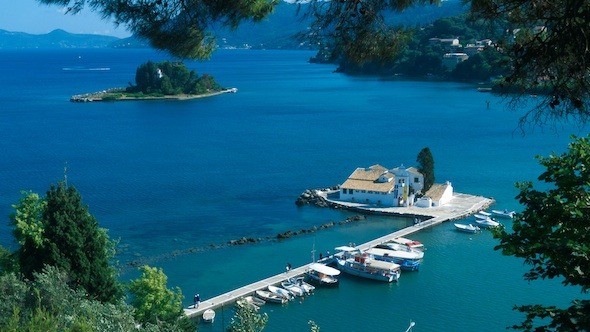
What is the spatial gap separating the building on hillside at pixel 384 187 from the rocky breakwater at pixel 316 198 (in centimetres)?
49

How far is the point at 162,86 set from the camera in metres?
42.2

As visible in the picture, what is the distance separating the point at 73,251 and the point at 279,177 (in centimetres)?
1211

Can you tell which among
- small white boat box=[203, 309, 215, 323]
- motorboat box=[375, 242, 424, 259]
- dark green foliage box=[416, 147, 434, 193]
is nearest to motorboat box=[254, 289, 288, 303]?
small white boat box=[203, 309, 215, 323]

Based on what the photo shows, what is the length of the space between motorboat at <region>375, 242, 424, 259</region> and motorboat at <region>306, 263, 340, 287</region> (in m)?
1.28

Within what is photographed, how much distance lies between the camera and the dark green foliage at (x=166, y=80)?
42219 mm

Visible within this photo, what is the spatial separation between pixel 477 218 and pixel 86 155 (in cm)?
1358

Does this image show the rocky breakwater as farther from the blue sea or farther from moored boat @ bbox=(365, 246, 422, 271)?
moored boat @ bbox=(365, 246, 422, 271)

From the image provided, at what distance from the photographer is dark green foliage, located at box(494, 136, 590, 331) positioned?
2885 mm

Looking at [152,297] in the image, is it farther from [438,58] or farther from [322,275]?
[438,58]

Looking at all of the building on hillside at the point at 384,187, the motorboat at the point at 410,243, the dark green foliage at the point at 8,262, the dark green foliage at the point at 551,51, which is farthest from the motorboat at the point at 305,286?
the dark green foliage at the point at 551,51

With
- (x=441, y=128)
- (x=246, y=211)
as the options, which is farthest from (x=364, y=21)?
(x=441, y=128)

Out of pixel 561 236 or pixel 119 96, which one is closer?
pixel 561 236

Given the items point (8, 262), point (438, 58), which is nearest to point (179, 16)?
point (8, 262)

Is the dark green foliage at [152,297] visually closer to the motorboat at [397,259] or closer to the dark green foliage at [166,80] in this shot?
the motorboat at [397,259]
